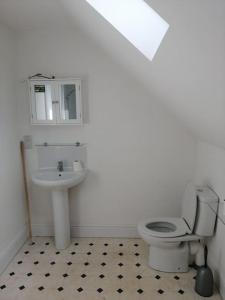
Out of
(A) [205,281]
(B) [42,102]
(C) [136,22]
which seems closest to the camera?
(C) [136,22]

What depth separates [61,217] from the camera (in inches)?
98.7

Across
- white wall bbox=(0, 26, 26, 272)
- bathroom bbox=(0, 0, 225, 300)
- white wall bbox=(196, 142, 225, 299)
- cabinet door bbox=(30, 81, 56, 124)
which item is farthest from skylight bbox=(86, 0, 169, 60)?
white wall bbox=(0, 26, 26, 272)

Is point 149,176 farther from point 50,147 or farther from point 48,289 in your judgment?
point 48,289

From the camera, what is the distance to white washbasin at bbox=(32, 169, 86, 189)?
2.25 metres

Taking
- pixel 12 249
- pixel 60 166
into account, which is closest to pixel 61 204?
pixel 60 166

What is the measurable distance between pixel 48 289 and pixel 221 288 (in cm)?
148

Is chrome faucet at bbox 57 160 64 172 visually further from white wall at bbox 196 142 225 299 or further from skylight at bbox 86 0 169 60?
skylight at bbox 86 0 169 60

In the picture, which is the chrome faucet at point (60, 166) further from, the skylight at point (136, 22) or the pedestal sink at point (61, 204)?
the skylight at point (136, 22)

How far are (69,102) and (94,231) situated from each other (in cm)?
161

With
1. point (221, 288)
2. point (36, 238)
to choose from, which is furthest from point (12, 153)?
point (221, 288)

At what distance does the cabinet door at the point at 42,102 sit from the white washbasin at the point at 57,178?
59 centimetres

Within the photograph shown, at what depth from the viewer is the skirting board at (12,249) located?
2.22 m

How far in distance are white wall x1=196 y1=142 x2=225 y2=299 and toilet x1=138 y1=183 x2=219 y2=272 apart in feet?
0.24

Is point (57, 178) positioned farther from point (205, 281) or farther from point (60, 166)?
point (205, 281)
